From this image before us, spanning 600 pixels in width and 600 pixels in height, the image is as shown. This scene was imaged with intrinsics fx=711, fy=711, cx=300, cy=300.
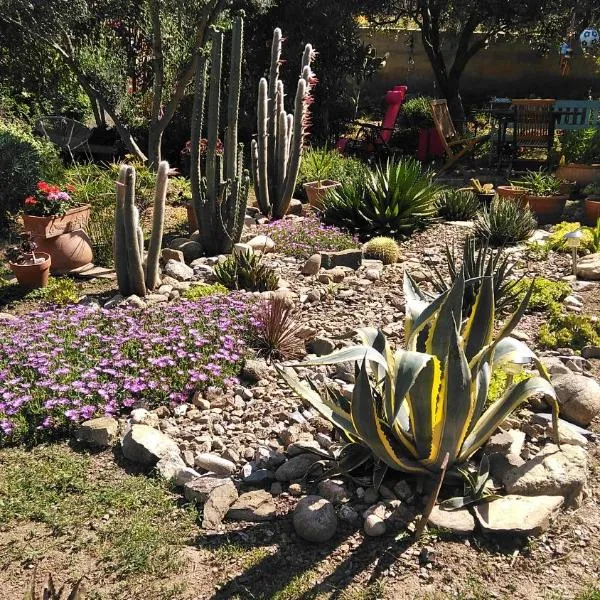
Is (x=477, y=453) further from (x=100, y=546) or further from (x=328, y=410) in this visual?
(x=100, y=546)

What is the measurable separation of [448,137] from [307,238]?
5.56m

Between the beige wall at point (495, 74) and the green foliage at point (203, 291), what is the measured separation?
1428 centimetres

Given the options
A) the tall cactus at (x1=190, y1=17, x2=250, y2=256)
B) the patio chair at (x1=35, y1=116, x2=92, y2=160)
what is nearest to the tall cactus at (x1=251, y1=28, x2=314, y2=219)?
the tall cactus at (x1=190, y1=17, x2=250, y2=256)

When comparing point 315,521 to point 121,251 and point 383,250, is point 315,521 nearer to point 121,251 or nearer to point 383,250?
point 121,251

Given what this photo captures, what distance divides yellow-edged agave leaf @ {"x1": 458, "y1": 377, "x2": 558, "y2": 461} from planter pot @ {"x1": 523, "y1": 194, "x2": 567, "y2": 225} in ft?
18.7

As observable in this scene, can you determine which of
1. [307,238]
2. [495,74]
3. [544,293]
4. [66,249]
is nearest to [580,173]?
[307,238]

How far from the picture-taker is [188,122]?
1284 centimetres

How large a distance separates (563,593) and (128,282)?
13.7 ft

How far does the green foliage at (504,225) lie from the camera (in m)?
7.34

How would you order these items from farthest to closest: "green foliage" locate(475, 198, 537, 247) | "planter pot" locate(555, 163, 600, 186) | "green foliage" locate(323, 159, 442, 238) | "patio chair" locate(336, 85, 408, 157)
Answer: "patio chair" locate(336, 85, 408, 157) < "planter pot" locate(555, 163, 600, 186) < "green foliage" locate(323, 159, 442, 238) < "green foliage" locate(475, 198, 537, 247)

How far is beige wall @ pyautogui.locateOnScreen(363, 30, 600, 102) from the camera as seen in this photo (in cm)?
1880

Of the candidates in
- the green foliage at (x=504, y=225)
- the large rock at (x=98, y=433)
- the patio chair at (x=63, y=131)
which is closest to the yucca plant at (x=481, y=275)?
the green foliage at (x=504, y=225)

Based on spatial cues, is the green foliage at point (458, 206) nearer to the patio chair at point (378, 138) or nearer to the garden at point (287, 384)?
the garden at point (287, 384)

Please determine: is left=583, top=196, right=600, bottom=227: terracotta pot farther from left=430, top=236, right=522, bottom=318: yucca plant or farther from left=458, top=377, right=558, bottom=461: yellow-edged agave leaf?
left=458, top=377, right=558, bottom=461: yellow-edged agave leaf
